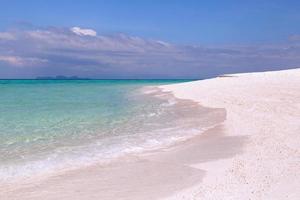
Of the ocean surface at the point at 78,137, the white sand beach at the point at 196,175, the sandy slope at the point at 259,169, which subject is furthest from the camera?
the ocean surface at the point at 78,137

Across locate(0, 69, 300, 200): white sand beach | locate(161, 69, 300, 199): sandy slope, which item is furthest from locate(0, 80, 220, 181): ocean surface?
locate(161, 69, 300, 199): sandy slope

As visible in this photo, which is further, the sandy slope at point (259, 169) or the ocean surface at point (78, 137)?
the ocean surface at point (78, 137)

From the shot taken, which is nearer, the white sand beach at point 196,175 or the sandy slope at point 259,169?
the sandy slope at point 259,169

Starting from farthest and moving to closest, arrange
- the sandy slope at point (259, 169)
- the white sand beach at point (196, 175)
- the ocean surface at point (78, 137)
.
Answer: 1. the ocean surface at point (78, 137)
2. the white sand beach at point (196, 175)
3. the sandy slope at point (259, 169)

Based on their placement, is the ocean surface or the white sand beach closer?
the white sand beach

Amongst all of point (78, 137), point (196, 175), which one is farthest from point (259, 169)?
point (78, 137)

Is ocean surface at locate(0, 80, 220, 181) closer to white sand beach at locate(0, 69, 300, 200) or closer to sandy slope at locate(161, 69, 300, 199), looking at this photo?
white sand beach at locate(0, 69, 300, 200)

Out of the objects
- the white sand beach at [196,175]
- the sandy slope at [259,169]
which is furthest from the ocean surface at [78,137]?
the sandy slope at [259,169]

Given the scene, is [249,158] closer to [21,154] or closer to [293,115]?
[21,154]

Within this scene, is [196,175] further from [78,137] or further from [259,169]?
[78,137]

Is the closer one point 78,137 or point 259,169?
point 259,169

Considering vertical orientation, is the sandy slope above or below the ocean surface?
above

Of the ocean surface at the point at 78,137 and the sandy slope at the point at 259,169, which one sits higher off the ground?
the sandy slope at the point at 259,169

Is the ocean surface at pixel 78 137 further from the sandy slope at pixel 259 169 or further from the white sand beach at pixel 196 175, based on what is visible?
the sandy slope at pixel 259 169
